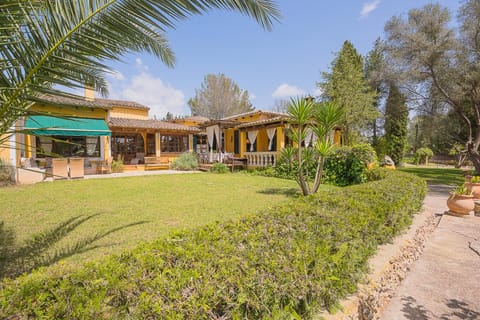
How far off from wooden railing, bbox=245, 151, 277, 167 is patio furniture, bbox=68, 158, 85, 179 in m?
12.2

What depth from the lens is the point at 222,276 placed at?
206 centimetres

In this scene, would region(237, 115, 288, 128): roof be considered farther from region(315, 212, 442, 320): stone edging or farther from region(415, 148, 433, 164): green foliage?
region(415, 148, 433, 164): green foliage

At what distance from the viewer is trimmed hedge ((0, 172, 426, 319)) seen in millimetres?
1585

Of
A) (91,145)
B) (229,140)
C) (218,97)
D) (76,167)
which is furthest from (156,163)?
(218,97)

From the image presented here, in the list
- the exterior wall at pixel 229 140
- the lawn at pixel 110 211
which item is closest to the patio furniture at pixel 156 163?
the exterior wall at pixel 229 140

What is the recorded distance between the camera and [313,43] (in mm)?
12234

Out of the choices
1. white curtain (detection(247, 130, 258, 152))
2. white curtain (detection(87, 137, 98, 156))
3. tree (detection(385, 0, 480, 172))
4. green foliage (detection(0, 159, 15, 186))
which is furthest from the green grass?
white curtain (detection(87, 137, 98, 156))

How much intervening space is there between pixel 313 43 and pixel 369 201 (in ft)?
33.9

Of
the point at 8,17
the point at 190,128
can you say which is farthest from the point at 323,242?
the point at 190,128

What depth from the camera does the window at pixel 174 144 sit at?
82.7 ft

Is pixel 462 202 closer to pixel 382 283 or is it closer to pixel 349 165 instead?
pixel 349 165

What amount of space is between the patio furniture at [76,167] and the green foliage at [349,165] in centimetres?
1563

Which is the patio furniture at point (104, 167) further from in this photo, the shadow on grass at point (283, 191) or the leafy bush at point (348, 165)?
the leafy bush at point (348, 165)

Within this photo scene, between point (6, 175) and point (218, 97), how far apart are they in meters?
37.7
